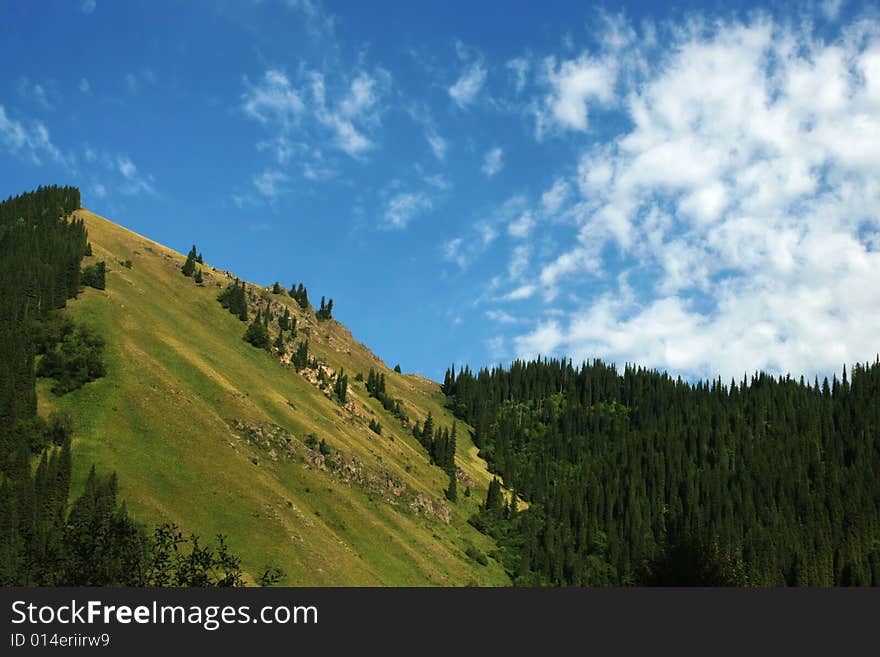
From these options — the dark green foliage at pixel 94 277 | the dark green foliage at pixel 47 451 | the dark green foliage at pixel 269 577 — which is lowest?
the dark green foliage at pixel 269 577

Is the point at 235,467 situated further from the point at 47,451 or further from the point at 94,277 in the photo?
the point at 94,277

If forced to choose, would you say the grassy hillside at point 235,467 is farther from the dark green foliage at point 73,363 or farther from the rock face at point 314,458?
the dark green foliage at point 73,363

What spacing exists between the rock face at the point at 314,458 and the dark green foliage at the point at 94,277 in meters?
54.9

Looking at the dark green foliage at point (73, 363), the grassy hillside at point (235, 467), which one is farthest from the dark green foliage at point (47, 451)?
the grassy hillside at point (235, 467)

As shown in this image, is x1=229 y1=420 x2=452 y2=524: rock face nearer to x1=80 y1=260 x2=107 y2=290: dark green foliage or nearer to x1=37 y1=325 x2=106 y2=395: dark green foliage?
x1=37 y1=325 x2=106 y2=395: dark green foliage

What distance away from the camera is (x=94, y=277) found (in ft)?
629

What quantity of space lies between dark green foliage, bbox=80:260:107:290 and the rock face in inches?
2163

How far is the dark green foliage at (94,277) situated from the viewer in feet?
625

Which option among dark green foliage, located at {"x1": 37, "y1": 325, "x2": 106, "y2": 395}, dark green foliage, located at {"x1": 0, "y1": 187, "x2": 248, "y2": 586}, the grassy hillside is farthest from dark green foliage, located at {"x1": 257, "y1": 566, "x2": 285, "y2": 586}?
dark green foliage, located at {"x1": 37, "y1": 325, "x2": 106, "y2": 395}

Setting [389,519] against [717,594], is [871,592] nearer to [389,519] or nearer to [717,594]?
[717,594]

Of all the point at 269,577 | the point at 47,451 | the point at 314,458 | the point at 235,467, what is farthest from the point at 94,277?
the point at 269,577

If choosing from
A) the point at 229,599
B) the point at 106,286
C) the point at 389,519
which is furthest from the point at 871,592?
the point at 106,286

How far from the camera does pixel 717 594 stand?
47.2 m

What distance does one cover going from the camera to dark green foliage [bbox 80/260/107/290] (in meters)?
190
